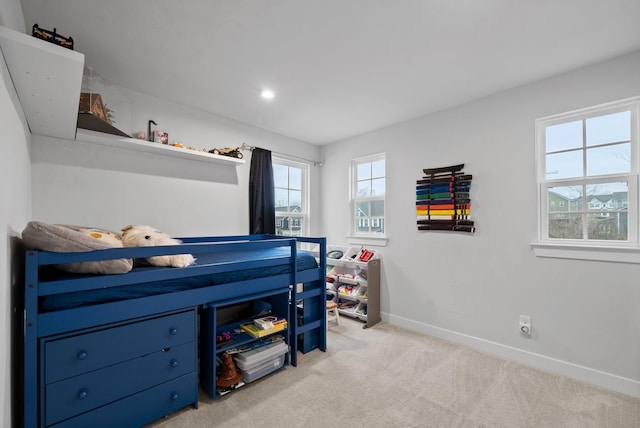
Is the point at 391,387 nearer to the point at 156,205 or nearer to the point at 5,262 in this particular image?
the point at 5,262

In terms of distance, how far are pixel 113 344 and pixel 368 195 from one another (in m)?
3.00

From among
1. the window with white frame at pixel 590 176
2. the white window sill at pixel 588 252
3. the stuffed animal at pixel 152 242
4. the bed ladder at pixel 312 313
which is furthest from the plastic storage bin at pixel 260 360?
the window with white frame at pixel 590 176

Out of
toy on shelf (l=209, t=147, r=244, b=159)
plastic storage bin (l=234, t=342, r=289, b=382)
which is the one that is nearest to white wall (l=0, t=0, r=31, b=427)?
plastic storage bin (l=234, t=342, r=289, b=382)

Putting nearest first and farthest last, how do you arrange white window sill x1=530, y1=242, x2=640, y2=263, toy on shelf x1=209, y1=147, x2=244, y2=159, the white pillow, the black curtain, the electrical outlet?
1. the white pillow
2. white window sill x1=530, y1=242, x2=640, y2=263
3. the electrical outlet
4. toy on shelf x1=209, y1=147, x2=244, y2=159
5. the black curtain

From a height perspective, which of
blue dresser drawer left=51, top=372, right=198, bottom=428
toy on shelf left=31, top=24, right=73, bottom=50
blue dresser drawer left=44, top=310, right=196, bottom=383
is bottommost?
blue dresser drawer left=51, top=372, right=198, bottom=428

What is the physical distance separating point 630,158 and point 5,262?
12.3 feet

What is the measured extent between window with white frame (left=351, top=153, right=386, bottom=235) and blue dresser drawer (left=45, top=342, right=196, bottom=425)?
251cm

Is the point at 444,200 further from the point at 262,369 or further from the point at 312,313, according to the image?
the point at 262,369

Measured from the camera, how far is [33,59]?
1.15 meters

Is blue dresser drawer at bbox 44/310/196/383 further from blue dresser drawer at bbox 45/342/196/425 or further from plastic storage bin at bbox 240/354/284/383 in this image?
plastic storage bin at bbox 240/354/284/383

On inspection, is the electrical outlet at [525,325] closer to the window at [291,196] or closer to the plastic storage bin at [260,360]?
the plastic storage bin at [260,360]

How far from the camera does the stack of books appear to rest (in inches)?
81.8

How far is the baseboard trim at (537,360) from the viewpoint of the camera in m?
2.00

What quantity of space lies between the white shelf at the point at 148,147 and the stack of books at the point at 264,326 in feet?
5.34
